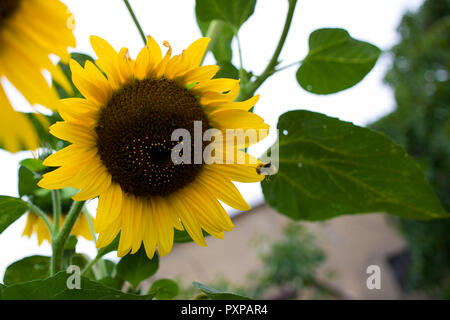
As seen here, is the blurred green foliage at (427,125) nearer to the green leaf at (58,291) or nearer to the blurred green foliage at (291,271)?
the blurred green foliage at (291,271)

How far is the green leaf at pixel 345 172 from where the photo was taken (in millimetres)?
500

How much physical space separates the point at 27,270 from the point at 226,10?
15.0 inches

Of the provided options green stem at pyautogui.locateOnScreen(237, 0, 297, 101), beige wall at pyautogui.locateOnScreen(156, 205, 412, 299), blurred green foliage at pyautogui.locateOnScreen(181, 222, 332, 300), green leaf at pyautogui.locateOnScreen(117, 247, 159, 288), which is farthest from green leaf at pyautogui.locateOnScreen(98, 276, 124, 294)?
beige wall at pyautogui.locateOnScreen(156, 205, 412, 299)

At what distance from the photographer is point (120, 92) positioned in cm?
39

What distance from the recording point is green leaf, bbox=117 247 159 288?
0.43 meters

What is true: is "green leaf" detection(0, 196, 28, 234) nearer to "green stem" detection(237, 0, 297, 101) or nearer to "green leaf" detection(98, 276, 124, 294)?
"green leaf" detection(98, 276, 124, 294)

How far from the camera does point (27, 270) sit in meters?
0.47

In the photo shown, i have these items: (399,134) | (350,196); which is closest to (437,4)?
(399,134)

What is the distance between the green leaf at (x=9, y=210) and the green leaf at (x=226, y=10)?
298 millimetres

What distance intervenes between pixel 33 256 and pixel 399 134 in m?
6.28

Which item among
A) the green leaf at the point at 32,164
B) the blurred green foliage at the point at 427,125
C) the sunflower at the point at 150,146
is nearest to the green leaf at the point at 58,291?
the sunflower at the point at 150,146

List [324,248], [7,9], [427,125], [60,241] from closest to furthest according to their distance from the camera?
[7,9] < [60,241] < [427,125] < [324,248]

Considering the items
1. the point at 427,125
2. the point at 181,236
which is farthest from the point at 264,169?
the point at 427,125

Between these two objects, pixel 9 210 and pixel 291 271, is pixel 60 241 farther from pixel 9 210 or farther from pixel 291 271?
pixel 291 271
